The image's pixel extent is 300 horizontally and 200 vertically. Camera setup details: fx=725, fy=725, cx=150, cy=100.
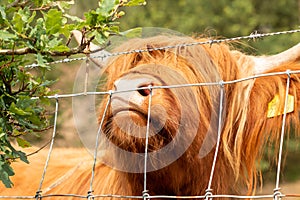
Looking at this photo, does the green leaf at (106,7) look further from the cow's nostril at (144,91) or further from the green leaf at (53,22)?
the cow's nostril at (144,91)

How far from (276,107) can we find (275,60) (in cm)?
25

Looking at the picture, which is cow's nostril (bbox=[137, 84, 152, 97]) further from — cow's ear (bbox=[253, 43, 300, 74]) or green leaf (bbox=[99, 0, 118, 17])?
cow's ear (bbox=[253, 43, 300, 74])

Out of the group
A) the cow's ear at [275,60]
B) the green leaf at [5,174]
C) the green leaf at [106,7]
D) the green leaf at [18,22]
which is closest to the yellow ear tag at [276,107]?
the cow's ear at [275,60]

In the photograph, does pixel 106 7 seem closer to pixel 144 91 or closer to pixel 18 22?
pixel 18 22

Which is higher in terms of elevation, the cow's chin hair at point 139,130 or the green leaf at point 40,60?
the cow's chin hair at point 139,130

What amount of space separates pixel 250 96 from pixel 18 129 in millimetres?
1208

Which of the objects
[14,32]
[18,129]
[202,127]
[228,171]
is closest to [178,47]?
[202,127]

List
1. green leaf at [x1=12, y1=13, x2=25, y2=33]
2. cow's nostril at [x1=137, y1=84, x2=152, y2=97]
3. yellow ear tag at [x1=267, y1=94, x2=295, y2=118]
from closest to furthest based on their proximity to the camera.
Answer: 1. green leaf at [x1=12, y1=13, x2=25, y2=33]
2. cow's nostril at [x1=137, y1=84, x2=152, y2=97]
3. yellow ear tag at [x1=267, y1=94, x2=295, y2=118]

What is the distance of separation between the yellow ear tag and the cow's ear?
0.55 feet

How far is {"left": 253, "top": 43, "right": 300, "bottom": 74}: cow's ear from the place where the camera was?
11.4 ft

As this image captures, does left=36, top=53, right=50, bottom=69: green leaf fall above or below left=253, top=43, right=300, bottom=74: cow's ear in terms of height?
below

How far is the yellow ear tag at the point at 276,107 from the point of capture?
11.2ft

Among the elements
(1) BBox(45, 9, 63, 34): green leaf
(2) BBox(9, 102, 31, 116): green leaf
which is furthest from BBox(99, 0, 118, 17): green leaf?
(2) BBox(9, 102, 31, 116): green leaf

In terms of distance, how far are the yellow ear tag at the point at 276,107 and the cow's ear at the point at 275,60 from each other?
0.55 ft
